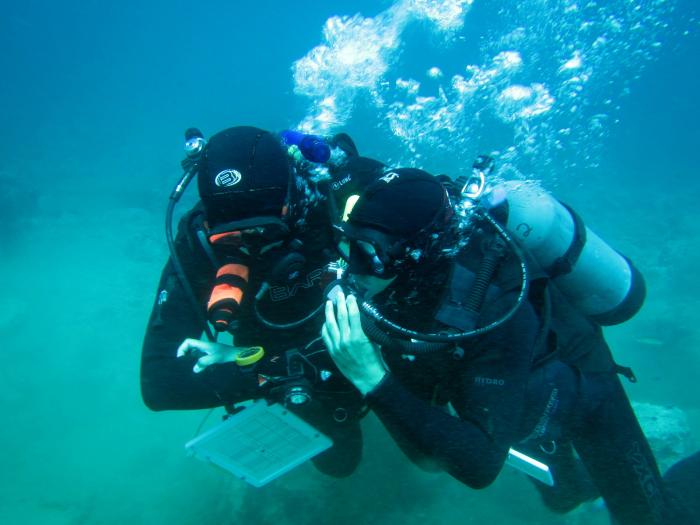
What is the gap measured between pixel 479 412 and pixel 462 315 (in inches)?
22.8

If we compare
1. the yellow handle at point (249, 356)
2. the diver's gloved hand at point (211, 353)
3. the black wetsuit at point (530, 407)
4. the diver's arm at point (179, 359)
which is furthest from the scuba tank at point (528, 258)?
the diver's arm at point (179, 359)

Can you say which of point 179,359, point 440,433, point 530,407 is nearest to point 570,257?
point 530,407

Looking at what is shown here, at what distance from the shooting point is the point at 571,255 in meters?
3.27

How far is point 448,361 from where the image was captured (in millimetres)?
2627

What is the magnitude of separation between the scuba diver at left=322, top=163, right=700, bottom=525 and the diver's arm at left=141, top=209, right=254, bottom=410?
3.27 ft

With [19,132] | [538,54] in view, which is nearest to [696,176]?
[538,54]

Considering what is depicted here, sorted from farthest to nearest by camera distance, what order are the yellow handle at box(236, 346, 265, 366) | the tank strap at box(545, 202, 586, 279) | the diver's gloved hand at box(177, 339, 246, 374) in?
the tank strap at box(545, 202, 586, 279), the diver's gloved hand at box(177, 339, 246, 374), the yellow handle at box(236, 346, 265, 366)

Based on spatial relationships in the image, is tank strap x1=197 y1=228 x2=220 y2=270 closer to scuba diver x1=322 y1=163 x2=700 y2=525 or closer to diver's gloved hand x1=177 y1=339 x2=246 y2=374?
diver's gloved hand x1=177 y1=339 x2=246 y2=374

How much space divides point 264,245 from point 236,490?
803 centimetres

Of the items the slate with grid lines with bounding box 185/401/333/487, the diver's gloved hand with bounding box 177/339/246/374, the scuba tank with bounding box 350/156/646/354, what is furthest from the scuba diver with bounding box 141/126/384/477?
the scuba tank with bounding box 350/156/646/354

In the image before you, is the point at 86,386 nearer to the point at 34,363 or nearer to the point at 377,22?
the point at 34,363

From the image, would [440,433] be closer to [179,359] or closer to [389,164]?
[179,359]

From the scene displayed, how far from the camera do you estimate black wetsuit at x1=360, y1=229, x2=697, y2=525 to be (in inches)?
87.0

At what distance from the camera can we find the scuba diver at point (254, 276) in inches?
102
